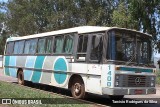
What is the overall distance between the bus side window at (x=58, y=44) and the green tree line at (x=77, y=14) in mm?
18878

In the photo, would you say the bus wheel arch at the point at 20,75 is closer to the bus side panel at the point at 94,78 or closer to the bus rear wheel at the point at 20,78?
the bus rear wheel at the point at 20,78

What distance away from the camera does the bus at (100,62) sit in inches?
520

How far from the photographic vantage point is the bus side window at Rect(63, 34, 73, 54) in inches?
618

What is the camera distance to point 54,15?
5400 cm

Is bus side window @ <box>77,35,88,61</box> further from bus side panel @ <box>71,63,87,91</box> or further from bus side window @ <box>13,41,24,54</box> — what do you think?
bus side window @ <box>13,41,24,54</box>

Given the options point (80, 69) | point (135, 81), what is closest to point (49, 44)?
point (80, 69)

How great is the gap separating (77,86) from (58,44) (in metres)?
2.69

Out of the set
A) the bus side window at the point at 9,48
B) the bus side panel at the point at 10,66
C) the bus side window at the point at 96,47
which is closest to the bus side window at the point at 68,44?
the bus side window at the point at 96,47

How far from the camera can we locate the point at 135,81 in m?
13.6

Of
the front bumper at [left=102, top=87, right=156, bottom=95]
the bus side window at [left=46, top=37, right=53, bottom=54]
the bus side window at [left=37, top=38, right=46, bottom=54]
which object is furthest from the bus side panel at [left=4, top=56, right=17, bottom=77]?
the front bumper at [left=102, top=87, right=156, bottom=95]

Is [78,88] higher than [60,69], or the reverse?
[60,69]

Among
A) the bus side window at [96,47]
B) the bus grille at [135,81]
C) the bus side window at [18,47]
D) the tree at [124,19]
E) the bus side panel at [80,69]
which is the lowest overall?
the bus grille at [135,81]

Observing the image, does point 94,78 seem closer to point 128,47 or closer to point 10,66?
point 128,47

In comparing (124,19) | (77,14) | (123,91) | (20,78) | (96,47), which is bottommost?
(123,91)
